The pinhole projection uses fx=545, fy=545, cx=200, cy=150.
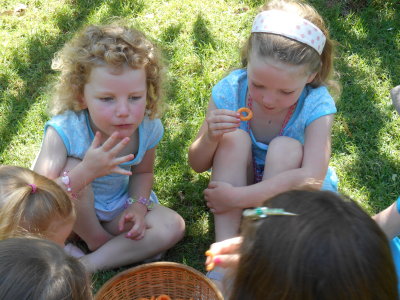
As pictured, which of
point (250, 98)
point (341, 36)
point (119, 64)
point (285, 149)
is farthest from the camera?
point (341, 36)

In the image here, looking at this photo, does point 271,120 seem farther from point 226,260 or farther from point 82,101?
point 226,260

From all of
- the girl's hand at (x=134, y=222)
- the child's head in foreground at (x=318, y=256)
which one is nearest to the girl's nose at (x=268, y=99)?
the girl's hand at (x=134, y=222)

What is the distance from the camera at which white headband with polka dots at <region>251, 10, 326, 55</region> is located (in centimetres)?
223

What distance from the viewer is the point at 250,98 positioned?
2.57 metres

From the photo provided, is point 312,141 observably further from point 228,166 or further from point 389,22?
point 389,22

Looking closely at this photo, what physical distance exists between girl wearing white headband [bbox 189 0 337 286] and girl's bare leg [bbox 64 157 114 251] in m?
0.50

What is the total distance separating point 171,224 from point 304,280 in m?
1.34

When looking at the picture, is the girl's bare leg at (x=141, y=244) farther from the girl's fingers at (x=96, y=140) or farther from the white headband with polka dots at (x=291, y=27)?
the white headband with polka dots at (x=291, y=27)

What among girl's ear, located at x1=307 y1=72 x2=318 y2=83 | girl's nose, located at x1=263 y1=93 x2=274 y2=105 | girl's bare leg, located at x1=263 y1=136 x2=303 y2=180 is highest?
girl's ear, located at x1=307 y1=72 x2=318 y2=83

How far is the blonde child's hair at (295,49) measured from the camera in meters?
2.21

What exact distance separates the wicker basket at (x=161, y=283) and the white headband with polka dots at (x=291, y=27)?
40.6 inches

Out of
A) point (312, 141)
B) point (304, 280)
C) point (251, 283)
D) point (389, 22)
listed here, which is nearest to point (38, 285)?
point (251, 283)

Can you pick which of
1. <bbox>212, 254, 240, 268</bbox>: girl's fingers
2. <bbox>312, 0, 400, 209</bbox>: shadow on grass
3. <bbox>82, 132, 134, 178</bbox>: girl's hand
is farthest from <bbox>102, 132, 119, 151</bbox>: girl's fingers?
<bbox>312, 0, 400, 209</bbox>: shadow on grass

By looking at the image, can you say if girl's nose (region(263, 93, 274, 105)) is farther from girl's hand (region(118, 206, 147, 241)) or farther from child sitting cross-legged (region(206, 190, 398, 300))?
child sitting cross-legged (region(206, 190, 398, 300))
